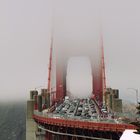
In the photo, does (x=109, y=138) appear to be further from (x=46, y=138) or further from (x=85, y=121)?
(x=46, y=138)

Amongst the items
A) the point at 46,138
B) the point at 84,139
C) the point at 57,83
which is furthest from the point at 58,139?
the point at 57,83

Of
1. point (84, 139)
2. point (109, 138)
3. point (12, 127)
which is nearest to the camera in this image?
point (109, 138)

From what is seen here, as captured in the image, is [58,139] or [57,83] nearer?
[58,139]

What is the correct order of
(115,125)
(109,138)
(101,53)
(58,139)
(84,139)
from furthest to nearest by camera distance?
(101,53) → (58,139) → (84,139) → (109,138) → (115,125)

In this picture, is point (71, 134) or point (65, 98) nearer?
point (71, 134)

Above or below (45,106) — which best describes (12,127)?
below

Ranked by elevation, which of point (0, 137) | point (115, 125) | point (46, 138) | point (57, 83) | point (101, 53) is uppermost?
point (101, 53)

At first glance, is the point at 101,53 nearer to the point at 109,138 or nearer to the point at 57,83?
the point at 57,83

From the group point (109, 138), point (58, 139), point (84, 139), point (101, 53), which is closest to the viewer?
point (109, 138)

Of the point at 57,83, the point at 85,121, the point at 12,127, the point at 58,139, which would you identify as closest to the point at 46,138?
the point at 58,139
